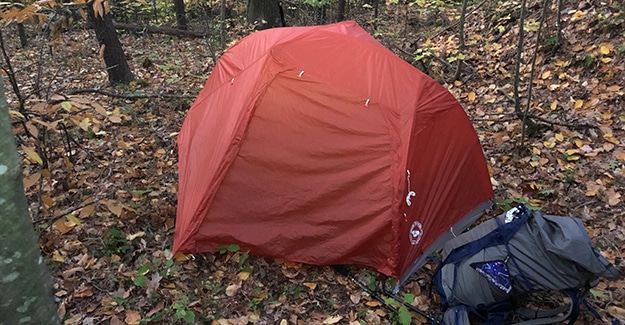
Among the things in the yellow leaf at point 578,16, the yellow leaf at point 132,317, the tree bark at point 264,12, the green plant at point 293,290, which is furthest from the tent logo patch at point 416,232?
the tree bark at point 264,12

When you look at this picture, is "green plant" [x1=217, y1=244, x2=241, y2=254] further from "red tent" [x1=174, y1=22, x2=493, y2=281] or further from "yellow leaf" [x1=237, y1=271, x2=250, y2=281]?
"yellow leaf" [x1=237, y1=271, x2=250, y2=281]

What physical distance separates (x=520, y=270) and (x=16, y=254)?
301 cm

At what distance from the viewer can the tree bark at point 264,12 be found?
849 cm

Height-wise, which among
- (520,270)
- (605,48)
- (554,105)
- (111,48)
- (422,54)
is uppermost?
(605,48)

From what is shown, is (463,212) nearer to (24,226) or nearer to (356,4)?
(24,226)

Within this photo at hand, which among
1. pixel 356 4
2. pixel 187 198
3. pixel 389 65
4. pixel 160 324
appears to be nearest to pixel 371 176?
pixel 389 65

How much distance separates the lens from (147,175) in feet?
15.5

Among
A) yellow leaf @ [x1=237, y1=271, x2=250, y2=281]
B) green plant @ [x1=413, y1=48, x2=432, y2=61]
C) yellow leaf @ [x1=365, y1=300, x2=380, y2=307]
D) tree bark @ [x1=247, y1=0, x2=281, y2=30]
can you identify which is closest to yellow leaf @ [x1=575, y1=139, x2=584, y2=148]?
green plant @ [x1=413, y1=48, x2=432, y2=61]

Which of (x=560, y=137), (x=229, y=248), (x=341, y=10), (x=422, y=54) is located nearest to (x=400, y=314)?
(x=229, y=248)

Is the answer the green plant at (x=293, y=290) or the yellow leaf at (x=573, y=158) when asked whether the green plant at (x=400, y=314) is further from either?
the yellow leaf at (x=573, y=158)

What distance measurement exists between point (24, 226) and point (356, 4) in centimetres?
1417

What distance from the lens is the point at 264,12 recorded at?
8539 mm

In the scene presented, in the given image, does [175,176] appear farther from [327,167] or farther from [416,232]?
[416,232]

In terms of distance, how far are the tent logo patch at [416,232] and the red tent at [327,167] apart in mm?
10
